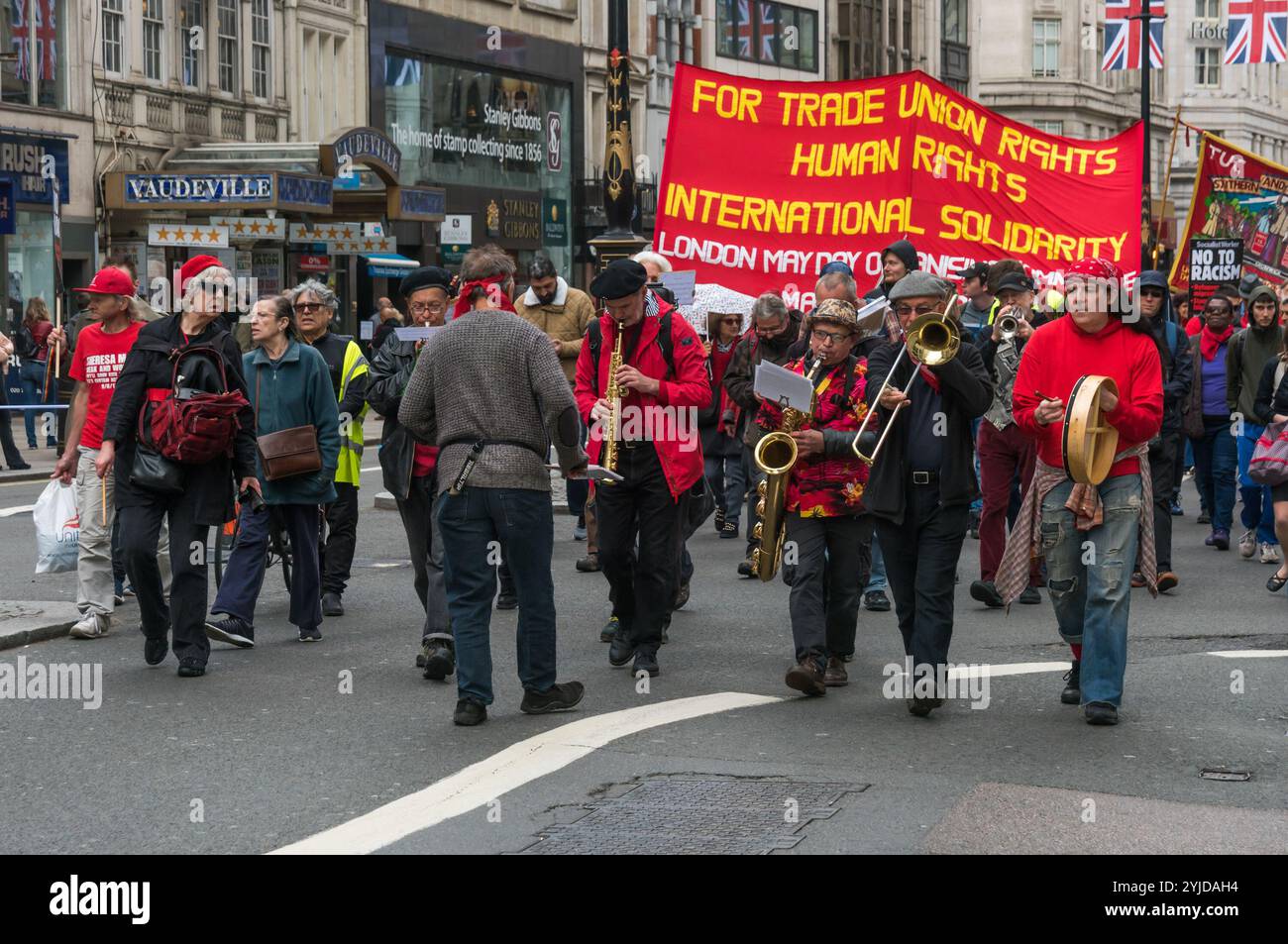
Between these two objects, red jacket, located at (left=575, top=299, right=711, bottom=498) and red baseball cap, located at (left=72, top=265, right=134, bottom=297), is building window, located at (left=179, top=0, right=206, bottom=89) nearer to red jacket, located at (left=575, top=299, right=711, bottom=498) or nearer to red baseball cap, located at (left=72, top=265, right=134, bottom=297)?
red baseball cap, located at (left=72, top=265, right=134, bottom=297)

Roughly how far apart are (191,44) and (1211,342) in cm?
2232

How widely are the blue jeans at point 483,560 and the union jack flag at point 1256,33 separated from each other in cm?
3042

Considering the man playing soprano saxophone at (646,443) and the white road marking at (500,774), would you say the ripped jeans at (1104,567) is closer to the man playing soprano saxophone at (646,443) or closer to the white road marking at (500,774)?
the white road marking at (500,774)

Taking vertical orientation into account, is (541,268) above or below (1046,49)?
below

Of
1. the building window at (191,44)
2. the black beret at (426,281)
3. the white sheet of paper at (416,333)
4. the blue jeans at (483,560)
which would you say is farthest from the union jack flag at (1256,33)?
the blue jeans at (483,560)

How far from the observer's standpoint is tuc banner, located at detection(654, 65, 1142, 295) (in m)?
15.0

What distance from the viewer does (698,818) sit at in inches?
256

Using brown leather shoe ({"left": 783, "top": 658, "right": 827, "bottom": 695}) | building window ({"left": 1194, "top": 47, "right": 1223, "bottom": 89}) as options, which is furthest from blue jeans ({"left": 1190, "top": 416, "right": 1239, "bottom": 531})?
building window ({"left": 1194, "top": 47, "right": 1223, "bottom": 89})

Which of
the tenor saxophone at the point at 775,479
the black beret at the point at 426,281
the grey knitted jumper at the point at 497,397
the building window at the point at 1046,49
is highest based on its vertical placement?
the building window at the point at 1046,49

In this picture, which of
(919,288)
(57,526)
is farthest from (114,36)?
(919,288)

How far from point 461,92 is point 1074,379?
35228 mm

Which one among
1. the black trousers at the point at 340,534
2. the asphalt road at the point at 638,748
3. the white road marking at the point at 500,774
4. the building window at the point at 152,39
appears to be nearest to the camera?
the white road marking at the point at 500,774

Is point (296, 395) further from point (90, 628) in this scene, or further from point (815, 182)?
point (815, 182)

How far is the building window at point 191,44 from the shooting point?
3319 centimetres
